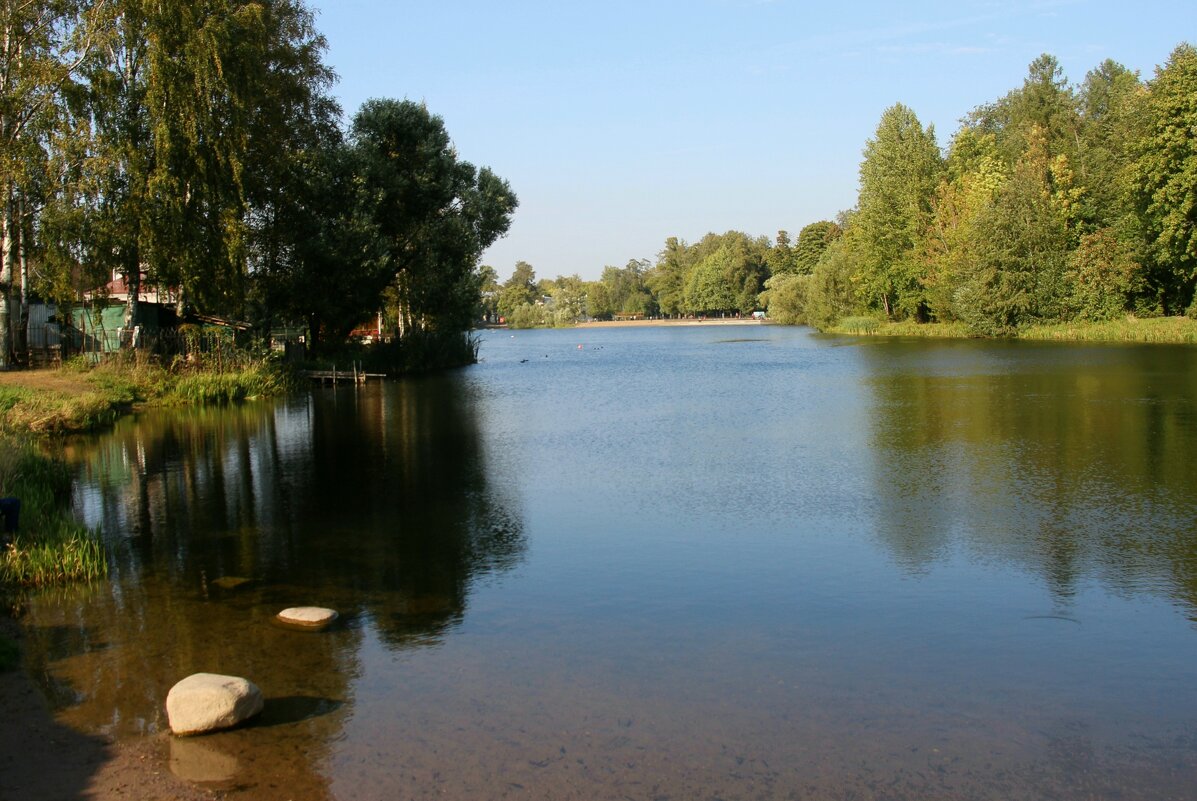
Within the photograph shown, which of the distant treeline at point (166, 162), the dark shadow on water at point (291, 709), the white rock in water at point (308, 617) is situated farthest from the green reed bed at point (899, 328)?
the dark shadow on water at point (291, 709)

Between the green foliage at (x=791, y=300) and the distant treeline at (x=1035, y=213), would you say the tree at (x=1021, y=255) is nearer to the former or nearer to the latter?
the distant treeline at (x=1035, y=213)

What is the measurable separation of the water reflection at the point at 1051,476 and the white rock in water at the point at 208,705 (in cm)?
809

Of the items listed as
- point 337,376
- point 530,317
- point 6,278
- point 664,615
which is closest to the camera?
point 664,615

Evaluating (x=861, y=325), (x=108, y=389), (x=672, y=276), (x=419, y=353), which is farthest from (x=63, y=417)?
(x=672, y=276)

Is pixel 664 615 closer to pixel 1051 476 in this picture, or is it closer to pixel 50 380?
pixel 1051 476

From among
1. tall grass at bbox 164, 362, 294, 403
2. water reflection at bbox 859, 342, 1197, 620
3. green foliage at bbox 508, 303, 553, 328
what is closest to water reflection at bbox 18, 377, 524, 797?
water reflection at bbox 859, 342, 1197, 620

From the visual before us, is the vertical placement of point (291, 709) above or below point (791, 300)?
below

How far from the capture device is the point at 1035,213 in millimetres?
65875

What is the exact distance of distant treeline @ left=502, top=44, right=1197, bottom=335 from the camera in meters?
56.1

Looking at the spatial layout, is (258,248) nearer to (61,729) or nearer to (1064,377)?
(1064,377)

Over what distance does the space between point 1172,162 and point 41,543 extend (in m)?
60.4

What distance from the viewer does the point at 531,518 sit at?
50.1 feet

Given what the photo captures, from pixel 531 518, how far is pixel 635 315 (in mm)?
184860

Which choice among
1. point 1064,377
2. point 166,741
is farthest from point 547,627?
point 1064,377
